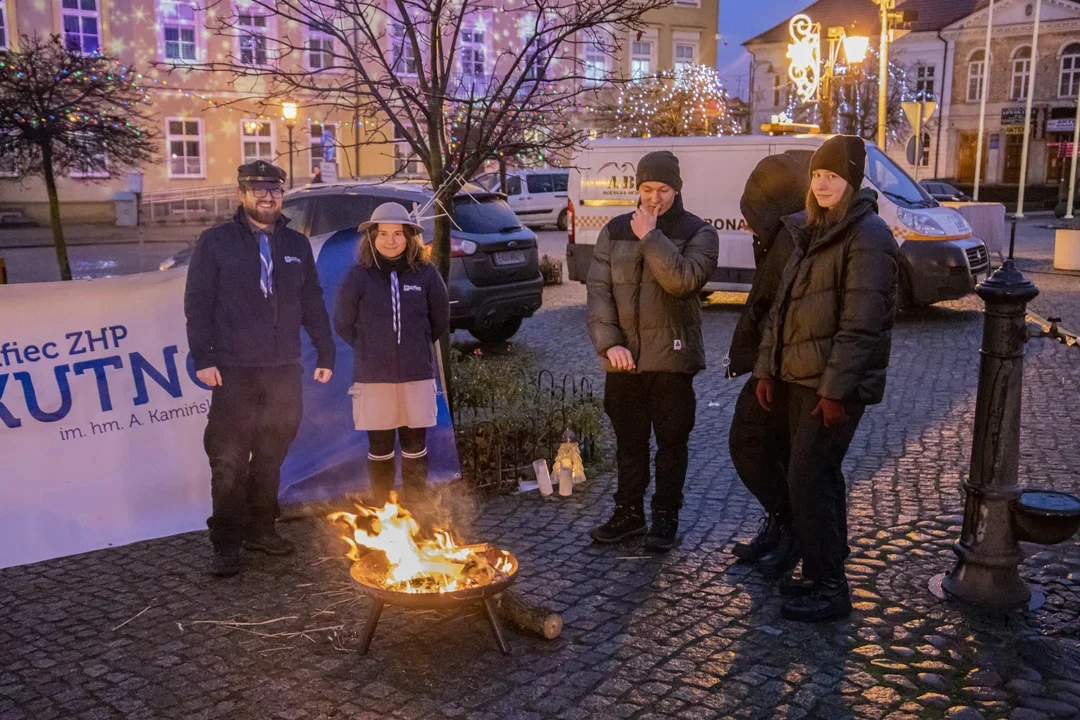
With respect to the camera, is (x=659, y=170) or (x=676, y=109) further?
(x=676, y=109)

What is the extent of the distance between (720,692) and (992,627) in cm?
133

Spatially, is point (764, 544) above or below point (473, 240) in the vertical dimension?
below

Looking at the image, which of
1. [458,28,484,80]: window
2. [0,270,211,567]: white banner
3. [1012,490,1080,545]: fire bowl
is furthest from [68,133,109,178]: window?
[1012,490,1080,545]: fire bowl

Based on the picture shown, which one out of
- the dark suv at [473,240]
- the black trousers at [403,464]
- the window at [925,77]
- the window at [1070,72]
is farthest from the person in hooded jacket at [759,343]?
the window at [925,77]

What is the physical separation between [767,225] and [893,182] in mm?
9381

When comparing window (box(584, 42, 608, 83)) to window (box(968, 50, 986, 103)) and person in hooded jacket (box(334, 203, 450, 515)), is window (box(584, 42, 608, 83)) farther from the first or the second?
window (box(968, 50, 986, 103))

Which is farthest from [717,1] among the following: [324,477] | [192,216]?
[324,477]

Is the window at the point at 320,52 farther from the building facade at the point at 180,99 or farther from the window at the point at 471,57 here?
the building facade at the point at 180,99

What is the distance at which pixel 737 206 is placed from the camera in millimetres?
13852

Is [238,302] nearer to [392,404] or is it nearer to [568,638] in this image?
[392,404]

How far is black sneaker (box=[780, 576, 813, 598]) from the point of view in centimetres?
455

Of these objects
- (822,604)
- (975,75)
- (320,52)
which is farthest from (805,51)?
(975,75)

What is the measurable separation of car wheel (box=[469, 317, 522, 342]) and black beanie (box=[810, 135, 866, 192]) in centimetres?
743

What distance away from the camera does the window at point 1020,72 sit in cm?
5291
